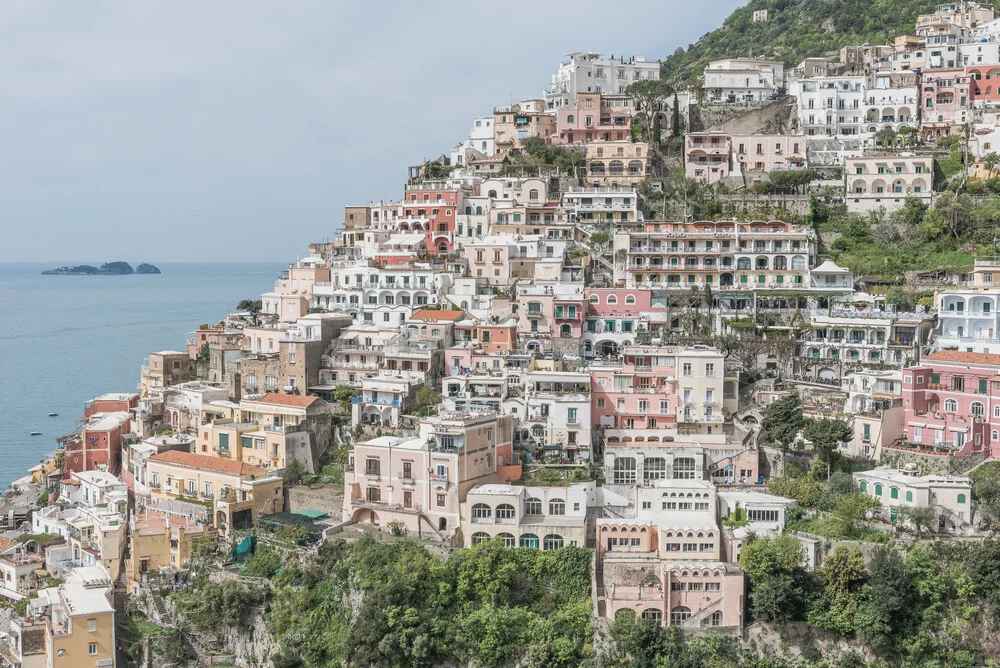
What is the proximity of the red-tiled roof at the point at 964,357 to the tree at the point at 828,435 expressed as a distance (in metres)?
3.44

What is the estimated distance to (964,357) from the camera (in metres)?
32.0

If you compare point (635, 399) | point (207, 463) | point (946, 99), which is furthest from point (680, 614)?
point (946, 99)

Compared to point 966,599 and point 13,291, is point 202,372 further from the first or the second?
point 13,291

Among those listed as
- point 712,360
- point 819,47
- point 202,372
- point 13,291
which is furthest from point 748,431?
point 13,291

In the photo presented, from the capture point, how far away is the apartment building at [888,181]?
156ft

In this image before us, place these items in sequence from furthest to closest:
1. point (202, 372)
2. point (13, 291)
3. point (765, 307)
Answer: point (13, 291) < point (202, 372) < point (765, 307)

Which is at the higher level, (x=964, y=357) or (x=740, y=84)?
(x=740, y=84)

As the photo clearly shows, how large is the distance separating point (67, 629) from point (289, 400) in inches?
420

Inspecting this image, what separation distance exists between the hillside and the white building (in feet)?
9.96

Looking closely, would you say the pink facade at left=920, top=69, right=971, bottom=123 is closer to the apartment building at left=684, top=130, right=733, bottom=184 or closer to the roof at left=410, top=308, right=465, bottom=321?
the apartment building at left=684, top=130, right=733, bottom=184

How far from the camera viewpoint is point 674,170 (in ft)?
176

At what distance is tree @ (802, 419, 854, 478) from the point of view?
3080cm

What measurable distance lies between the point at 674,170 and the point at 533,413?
23894mm

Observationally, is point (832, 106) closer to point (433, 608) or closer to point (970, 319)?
point (970, 319)
